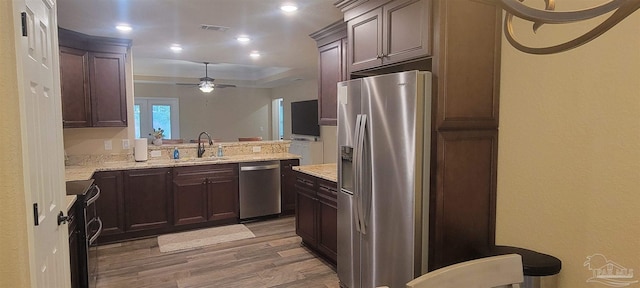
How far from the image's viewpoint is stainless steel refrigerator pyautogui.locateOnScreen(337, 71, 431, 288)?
221cm

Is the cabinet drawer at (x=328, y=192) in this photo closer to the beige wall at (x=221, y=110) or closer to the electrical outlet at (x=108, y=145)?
the electrical outlet at (x=108, y=145)

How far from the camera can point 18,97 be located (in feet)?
4.21

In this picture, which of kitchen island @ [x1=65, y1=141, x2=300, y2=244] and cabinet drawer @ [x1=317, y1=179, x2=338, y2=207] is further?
kitchen island @ [x1=65, y1=141, x2=300, y2=244]

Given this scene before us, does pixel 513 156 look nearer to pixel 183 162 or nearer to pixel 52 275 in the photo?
pixel 52 275

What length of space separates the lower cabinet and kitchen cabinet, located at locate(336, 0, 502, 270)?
1.26 metres

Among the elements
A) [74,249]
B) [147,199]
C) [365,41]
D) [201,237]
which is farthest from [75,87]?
[365,41]

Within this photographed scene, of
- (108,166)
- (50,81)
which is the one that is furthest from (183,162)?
(50,81)

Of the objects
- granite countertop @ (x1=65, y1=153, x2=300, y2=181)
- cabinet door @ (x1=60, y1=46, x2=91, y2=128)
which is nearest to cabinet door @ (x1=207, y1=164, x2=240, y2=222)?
granite countertop @ (x1=65, y1=153, x2=300, y2=181)

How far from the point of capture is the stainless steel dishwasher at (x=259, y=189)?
5039 millimetres

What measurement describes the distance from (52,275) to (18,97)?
0.94 meters

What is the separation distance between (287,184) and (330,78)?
83.4 inches

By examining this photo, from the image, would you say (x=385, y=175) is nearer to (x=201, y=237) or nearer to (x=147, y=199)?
(x=201, y=237)

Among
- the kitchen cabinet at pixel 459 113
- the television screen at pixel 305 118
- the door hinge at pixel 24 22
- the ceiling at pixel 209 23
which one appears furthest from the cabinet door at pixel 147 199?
the television screen at pixel 305 118

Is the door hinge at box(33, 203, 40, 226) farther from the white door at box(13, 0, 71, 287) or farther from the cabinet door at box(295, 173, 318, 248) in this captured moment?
the cabinet door at box(295, 173, 318, 248)
